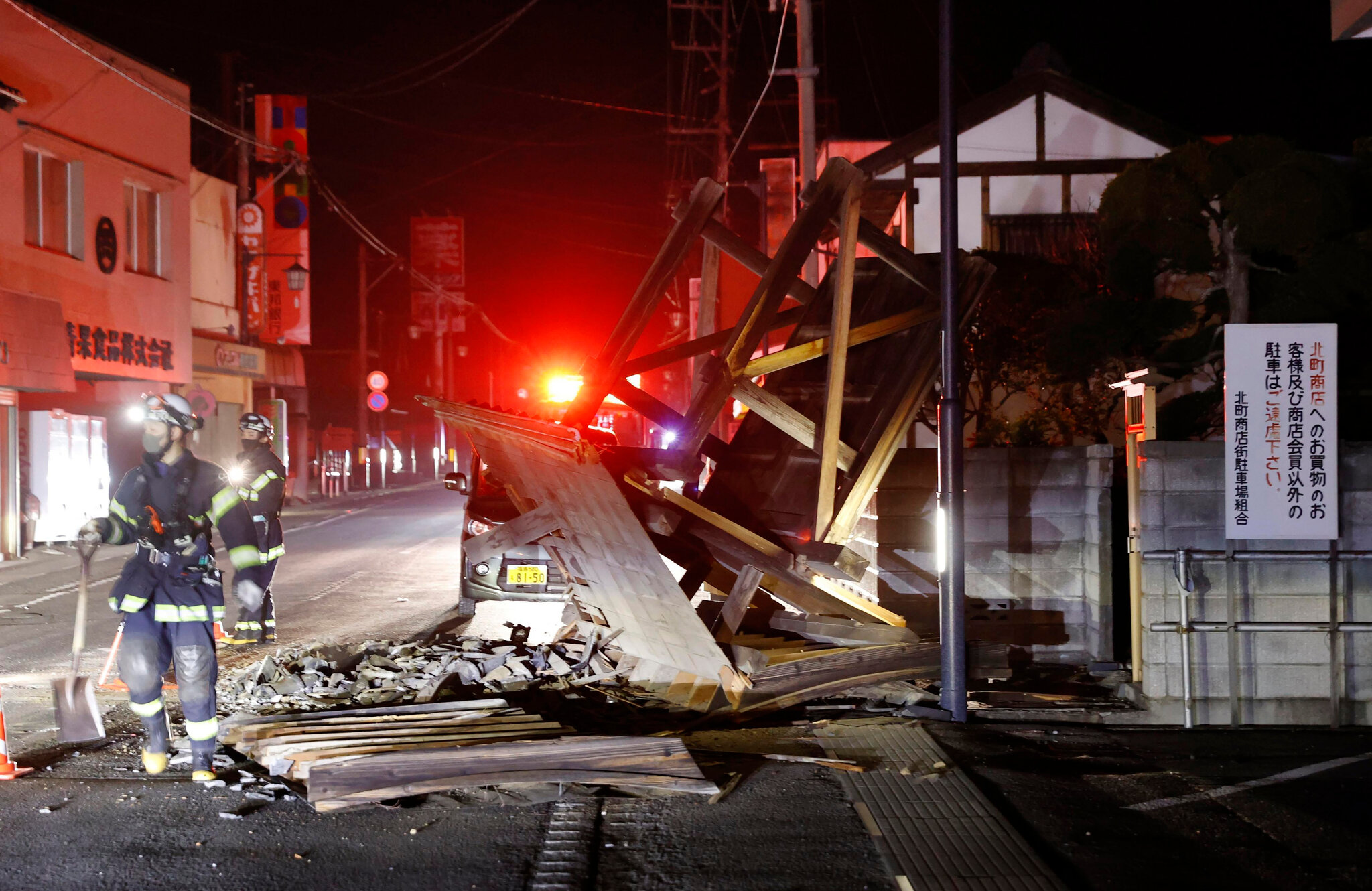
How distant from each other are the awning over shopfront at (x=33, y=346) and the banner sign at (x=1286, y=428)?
18022 millimetres

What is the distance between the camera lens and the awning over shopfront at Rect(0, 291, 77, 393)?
57.8 ft

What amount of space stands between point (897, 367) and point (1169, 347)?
146 inches

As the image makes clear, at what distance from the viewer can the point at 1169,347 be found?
418 inches

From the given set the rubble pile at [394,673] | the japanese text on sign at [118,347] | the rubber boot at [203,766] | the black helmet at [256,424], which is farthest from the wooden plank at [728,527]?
the japanese text on sign at [118,347]

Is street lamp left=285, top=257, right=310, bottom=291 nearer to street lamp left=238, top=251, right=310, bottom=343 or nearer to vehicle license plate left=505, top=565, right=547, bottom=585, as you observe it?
street lamp left=238, top=251, right=310, bottom=343

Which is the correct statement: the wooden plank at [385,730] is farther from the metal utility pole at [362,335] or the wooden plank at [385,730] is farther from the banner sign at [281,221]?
the metal utility pole at [362,335]

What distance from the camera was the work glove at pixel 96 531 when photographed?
5.72 metres

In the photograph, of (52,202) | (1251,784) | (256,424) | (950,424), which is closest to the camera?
(1251,784)

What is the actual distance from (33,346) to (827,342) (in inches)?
632

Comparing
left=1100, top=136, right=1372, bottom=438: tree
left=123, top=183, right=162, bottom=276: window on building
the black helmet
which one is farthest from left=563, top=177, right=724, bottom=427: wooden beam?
left=123, top=183, right=162, bottom=276: window on building

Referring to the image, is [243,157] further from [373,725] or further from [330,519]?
[373,725]

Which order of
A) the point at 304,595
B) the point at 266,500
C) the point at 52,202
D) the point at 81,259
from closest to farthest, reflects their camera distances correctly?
the point at 266,500 < the point at 304,595 < the point at 52,202 < the point at 81,259

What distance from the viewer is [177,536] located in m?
5.79

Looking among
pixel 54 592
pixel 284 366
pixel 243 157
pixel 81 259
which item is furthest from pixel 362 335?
pixel 54 592
